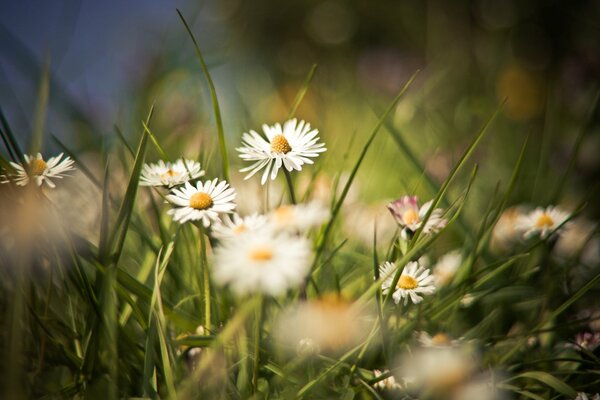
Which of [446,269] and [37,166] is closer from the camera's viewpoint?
[37,166]

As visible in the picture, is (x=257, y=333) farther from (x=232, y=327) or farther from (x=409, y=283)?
(x=409, y=283)

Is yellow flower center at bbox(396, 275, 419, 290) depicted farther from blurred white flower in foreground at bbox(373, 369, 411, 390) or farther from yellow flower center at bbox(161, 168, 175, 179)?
yellow flower center at bbox(161, 168, 175, 179)

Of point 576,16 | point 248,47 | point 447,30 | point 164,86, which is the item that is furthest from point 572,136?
point 248,47

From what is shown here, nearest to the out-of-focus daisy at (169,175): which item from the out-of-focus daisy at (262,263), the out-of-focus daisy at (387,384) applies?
the out-of-focus daisy at (262,263)

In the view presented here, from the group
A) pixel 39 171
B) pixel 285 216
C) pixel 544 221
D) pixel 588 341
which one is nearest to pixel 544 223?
pixel 544 221

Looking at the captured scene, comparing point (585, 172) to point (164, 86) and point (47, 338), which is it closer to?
point (164, 86)

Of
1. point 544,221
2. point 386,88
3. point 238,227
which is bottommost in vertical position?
point 238,227


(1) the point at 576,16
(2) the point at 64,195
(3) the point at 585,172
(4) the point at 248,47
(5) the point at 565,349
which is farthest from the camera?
(4) the point at 248,47
